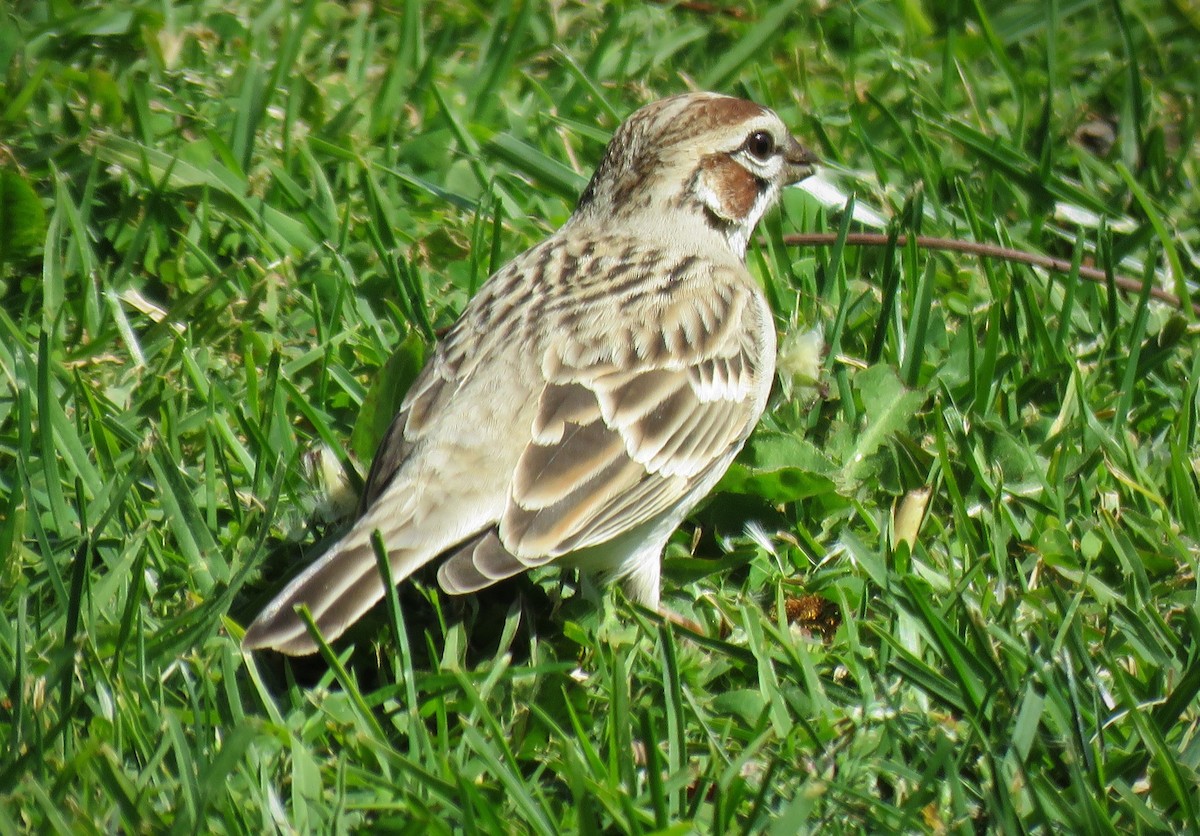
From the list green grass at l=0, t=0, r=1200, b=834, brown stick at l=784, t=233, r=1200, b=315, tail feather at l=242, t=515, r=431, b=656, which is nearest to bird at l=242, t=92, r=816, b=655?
tail feather at l=242, t=515, r=431, b=656

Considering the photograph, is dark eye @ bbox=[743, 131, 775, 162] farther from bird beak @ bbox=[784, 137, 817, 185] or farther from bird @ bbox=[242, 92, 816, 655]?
bird beak @ bbox=[784, 137, 817, 185]

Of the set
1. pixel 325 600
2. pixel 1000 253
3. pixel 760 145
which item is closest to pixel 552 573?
pixel 325 600

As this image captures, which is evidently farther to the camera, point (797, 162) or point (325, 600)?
point (797, 162)

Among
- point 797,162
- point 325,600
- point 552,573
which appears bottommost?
point 552,573

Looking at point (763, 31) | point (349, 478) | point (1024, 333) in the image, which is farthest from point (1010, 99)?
point (349, 478)

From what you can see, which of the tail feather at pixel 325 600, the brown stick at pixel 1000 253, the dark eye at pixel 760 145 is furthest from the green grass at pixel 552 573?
the dark eye at pixel 760 145

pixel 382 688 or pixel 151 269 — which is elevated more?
pixel 151 269

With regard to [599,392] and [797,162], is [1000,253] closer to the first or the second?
[797,162]

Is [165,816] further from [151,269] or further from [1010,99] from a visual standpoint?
[1010,99]
